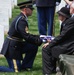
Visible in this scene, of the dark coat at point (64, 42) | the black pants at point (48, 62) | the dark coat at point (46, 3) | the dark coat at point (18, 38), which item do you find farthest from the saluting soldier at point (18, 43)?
the dark coat at point (46, 3)

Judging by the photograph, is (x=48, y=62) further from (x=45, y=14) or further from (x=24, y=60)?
(x=45, y=14)

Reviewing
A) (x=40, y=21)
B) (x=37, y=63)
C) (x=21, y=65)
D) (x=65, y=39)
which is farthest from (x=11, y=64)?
(x=40, y=21)

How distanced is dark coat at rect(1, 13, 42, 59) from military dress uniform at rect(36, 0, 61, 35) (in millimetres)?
1943

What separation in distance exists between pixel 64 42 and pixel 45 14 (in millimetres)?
3010

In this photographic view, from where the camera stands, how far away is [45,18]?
37.5ft

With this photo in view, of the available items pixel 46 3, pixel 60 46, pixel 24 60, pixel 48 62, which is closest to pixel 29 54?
pixel 24 60

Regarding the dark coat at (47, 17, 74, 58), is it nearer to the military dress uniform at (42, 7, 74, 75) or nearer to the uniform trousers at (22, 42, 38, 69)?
the military dress uniform at (42, 7, 74, 75)

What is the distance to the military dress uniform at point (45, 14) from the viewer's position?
36.8 ft

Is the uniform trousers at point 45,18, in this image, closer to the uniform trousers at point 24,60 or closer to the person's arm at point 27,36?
the uniform trousers at point 24,60

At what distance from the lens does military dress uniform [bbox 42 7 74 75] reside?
8273 millimetres

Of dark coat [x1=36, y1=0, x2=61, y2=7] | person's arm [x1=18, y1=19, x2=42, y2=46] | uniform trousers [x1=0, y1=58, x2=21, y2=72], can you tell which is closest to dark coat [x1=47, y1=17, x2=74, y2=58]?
person's arm [x1=18, y1=19, x2=42, y2=46]

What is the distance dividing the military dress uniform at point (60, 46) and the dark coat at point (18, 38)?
24.7 inches

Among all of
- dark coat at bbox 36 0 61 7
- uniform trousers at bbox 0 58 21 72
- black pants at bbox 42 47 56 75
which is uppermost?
dark coat at bbox 36 0 61 7

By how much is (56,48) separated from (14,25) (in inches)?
51.8
